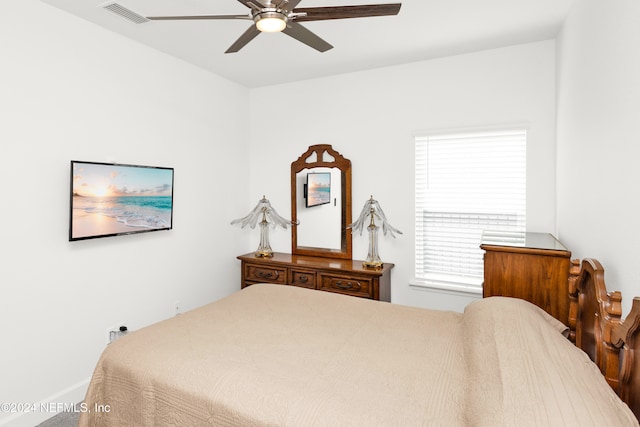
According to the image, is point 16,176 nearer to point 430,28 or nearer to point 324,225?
point 324,225

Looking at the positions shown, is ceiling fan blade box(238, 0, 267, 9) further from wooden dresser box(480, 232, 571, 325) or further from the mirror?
the mirror

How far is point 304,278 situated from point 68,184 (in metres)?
2.15

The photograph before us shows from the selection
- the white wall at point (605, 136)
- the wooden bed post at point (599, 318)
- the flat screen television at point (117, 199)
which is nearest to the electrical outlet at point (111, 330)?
the flat screen television at point (117, 199)

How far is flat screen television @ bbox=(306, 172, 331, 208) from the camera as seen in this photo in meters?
3.93

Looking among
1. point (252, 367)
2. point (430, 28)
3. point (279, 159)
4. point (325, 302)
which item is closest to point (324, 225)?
point (279, 159)

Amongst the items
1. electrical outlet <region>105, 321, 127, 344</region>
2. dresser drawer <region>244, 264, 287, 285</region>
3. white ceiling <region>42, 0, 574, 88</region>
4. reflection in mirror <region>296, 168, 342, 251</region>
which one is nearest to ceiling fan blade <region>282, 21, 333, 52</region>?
white ceiling <region>42, 0, 574, 88</region>

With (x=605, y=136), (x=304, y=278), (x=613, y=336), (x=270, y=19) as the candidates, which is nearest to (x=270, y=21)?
(x=270, y=19)

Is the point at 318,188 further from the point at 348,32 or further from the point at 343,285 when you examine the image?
the point at 348,32

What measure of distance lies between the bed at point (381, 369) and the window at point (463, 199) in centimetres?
126

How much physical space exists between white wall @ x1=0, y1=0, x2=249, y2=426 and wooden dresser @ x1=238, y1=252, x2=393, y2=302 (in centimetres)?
56

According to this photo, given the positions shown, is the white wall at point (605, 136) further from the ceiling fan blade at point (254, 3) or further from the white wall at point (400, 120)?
the ceiling fan blade at point (254, 3)

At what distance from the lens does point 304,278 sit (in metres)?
3.65

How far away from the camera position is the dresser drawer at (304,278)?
360 centimetres

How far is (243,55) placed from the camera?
3.30 metres
